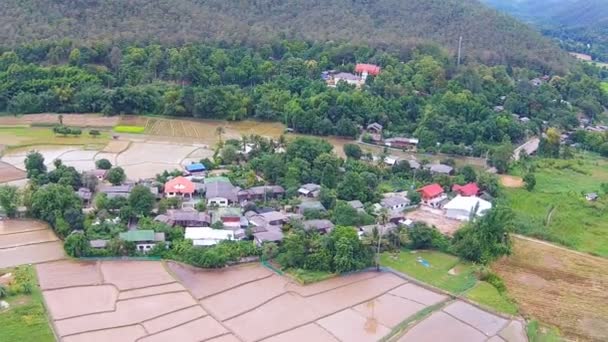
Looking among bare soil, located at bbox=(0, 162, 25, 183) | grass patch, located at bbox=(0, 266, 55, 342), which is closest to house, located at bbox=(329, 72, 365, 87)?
bare soil, located at bbox=(0, 162, 25, 183)

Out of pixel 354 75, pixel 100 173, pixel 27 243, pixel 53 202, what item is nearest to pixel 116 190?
pixel 100 173

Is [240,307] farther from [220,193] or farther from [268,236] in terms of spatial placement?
[220,193]

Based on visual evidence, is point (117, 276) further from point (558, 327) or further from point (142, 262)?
point (558, 327)

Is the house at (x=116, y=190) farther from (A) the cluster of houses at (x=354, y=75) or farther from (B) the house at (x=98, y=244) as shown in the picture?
(A) the cluster of houses at (x=354, y=75)

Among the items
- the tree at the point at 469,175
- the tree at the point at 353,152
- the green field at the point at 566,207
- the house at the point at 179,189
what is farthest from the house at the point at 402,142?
the house at the point at 179,189

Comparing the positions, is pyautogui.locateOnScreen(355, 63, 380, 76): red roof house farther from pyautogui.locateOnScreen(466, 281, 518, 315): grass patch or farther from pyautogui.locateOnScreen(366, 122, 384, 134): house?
pyautogui.locateOnScreen(466, 281, 518, 315): grass patch

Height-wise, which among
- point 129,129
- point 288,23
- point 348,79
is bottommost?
point 129,129

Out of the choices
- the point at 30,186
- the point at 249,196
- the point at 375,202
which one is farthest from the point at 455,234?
the point at 30,186
